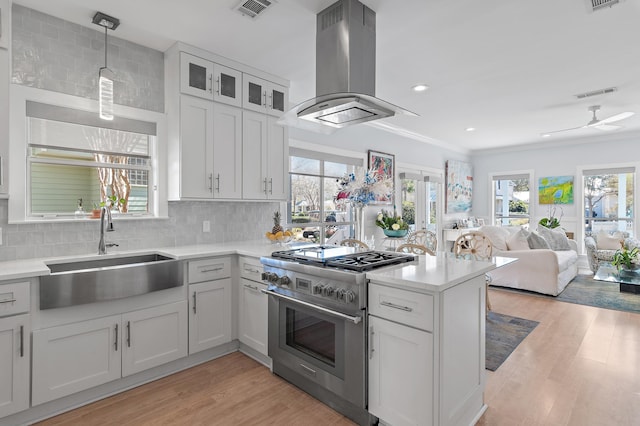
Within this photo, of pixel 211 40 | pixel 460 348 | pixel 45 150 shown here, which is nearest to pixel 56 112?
pixel 45 150

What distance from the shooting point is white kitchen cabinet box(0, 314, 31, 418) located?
1894 mm

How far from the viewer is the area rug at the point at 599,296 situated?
14.0ft

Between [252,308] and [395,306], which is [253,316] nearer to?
[252,308]

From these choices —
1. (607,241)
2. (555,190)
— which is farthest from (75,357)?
(555,190)

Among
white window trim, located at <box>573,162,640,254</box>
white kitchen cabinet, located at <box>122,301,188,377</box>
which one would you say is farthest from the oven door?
white window trim, located at <box>573,162,640,254</box>

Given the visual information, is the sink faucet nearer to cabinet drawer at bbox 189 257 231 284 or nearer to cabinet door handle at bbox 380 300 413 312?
cabinet drawer at bbox 189 257 231 284

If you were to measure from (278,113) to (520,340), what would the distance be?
3.35m

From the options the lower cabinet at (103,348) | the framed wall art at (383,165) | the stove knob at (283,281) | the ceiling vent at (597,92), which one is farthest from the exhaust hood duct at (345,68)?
the ceiling vent at (597,92)

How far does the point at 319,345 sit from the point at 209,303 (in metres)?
1.10

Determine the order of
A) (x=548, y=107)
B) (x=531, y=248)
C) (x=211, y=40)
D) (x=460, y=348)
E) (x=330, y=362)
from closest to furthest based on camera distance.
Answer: (x=460, y=348), (x=330, y=362), (x=211, y=40), (x=548, y=107), (x=531, y=248)

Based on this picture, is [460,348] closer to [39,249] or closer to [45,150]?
[39,249]

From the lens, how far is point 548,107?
15.4ft

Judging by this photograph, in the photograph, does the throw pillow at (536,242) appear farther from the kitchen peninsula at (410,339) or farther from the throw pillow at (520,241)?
the kitchen peninsula at (410,339)

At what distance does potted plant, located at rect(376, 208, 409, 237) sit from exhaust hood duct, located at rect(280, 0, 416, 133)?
2968 mm
